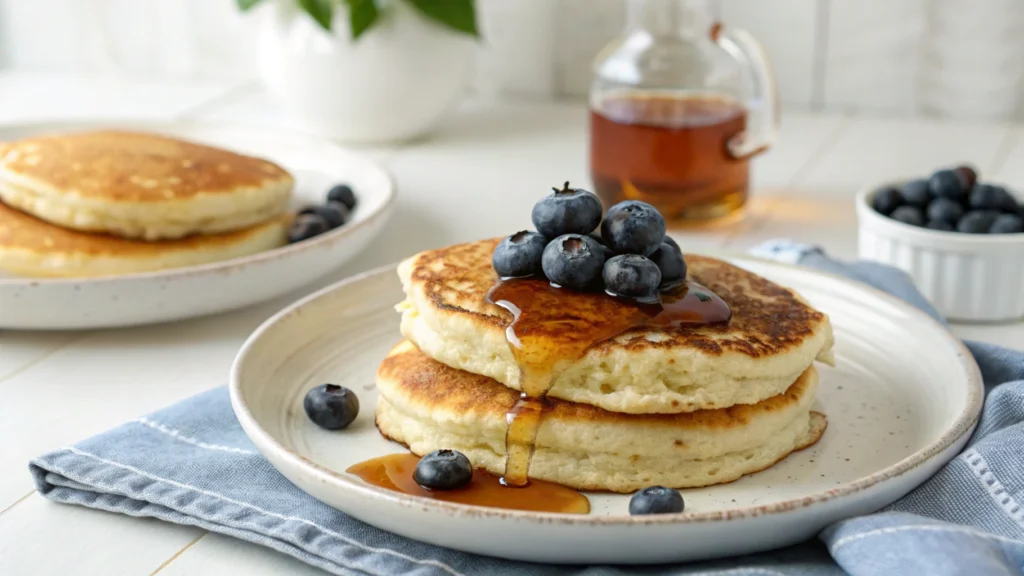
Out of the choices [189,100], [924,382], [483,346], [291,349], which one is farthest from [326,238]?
[189,100]

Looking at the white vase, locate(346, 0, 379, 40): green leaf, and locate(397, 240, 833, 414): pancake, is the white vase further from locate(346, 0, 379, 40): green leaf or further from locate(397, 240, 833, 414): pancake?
locate(397, 240, 833, 414): pancake

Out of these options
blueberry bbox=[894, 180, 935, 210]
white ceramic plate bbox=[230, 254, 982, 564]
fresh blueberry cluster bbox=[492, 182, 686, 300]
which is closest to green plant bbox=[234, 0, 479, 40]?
white ceramic plate bbox=[230, 254, 982, 564]

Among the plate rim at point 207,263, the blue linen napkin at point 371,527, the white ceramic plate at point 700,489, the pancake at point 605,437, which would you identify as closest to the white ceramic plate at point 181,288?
the plate rim at point 207,263

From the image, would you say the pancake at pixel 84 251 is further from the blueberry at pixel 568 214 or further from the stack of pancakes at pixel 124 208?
the blueberry at pixel 568 214

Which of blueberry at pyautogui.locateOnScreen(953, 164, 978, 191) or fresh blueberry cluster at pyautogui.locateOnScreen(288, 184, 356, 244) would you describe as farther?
fresh blueberry cluster at pyautogui.locateOnScreen(288, 184, 356, 244)

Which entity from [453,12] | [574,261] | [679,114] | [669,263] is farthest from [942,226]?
[453,12]

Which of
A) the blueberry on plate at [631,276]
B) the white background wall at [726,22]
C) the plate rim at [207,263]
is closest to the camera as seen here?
the blueberry on plate at [631,276]
